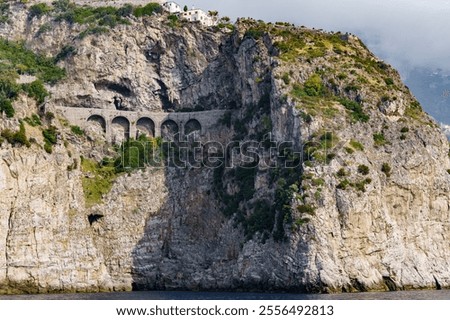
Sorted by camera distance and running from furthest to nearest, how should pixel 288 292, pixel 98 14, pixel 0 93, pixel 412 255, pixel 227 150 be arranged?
pixel 98 14 → pixel 227 150 → pixel 0 93 → pixel 412 255 → pixel 288 292

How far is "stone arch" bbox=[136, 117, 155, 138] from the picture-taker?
112688mm

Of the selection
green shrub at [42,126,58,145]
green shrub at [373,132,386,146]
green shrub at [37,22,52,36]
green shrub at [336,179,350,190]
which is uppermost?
green shrub at [37,22,52,36]

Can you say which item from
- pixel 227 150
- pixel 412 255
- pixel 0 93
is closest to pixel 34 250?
pixel 0 93

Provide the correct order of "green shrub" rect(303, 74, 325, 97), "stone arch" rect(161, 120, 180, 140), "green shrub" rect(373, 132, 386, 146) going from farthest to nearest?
"stone arch" rect(161, 120, 180, 140) → "green shrub" rect(303, 74, 325, 97) → "green shrub" rect(373, 132, 386, 146)

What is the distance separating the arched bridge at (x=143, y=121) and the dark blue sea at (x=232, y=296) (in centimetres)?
1866

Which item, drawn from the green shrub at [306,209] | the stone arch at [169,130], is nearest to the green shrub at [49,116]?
the stone arch at [169,130]

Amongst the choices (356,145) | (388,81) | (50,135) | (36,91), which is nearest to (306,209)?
(356,145)

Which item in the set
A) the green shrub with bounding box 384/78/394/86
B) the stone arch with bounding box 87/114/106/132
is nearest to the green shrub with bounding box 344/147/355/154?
the green shrub with bounding box 384/78/394/86

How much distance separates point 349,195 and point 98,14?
127 feet

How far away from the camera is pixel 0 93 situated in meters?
102

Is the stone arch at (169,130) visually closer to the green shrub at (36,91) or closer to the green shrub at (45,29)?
the green shrub at (36,91)

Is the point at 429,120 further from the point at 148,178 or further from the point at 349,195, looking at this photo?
the point at 148,178

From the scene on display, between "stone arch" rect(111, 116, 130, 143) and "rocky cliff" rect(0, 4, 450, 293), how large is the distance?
1869 mm

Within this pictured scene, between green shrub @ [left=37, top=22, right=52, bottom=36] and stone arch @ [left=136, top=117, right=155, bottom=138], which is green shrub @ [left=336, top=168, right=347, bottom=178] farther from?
green shrub @ [left=37, top=22, right=52, bottom=36]
